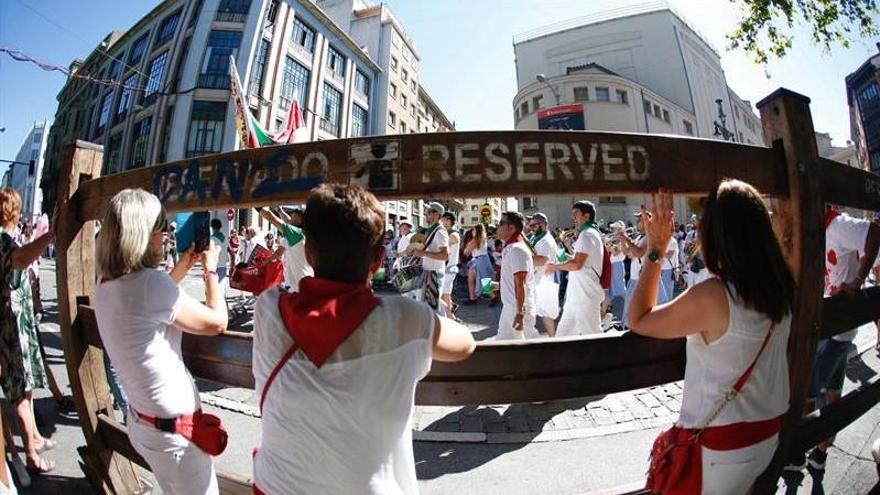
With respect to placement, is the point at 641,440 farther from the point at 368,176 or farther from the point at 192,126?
the point at 192,126

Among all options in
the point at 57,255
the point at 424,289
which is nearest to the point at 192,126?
the point at 424,289

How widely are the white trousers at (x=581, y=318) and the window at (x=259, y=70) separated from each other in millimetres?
24798

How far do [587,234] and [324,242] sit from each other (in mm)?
4408

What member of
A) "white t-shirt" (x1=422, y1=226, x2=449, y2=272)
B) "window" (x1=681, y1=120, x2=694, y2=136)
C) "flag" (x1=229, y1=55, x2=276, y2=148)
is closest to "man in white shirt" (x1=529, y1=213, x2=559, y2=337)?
"white t-shirt" (x1=422, y1=226, x2=449, y2=272)

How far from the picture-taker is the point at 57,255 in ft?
7.08

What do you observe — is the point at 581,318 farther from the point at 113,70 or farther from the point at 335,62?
the point at 113,70

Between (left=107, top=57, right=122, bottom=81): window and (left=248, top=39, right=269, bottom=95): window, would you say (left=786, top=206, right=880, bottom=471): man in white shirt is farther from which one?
(left=107, top=57, right=122, bottom=81): window

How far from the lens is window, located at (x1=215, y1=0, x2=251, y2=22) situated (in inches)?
958

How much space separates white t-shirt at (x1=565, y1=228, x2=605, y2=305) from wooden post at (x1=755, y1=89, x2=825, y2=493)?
3.28 m

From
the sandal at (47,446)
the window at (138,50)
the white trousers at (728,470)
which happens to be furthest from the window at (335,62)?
the white trousers at (728,470)

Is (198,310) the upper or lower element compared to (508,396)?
upper

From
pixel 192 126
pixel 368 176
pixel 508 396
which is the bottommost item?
pixel 508 396

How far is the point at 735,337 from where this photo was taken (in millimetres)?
1345

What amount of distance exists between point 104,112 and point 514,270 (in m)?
39.1
